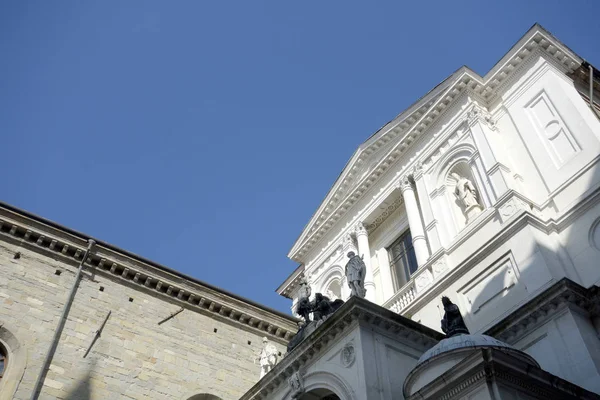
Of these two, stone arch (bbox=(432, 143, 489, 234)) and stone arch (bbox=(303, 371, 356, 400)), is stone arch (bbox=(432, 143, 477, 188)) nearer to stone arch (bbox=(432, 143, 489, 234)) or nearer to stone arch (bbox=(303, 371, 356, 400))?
stone arch (bbox=(432, 143, 489, 234))

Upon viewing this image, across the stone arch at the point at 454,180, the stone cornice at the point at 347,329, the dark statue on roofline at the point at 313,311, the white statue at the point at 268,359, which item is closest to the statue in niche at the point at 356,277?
the dark statue on roofline at the point at 313,311

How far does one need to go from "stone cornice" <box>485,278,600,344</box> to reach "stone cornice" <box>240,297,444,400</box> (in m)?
1.35

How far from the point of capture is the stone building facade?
13.4m

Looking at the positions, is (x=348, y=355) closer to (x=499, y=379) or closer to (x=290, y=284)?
(x=499, y=379)

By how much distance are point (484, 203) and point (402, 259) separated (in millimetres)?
3448

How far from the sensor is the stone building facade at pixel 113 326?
1344cm

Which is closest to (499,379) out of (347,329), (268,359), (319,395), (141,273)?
(347,329)

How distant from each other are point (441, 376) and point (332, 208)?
38.5 feet

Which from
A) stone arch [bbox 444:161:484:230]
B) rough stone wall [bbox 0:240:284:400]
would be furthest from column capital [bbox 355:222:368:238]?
rough stone wall [bbox 0:240:284:400]

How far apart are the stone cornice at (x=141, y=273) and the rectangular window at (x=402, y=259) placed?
3436 mm

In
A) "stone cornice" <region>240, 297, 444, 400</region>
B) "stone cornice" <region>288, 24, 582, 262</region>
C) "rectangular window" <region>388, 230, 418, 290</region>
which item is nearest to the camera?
"stone cornice" <region>240, 297, 444, 400</region>

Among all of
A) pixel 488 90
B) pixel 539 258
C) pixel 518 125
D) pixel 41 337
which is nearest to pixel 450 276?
pixel 539 258

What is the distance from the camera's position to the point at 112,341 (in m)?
14.6

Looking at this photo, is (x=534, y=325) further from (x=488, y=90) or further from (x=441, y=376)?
(x=488, y=90)
